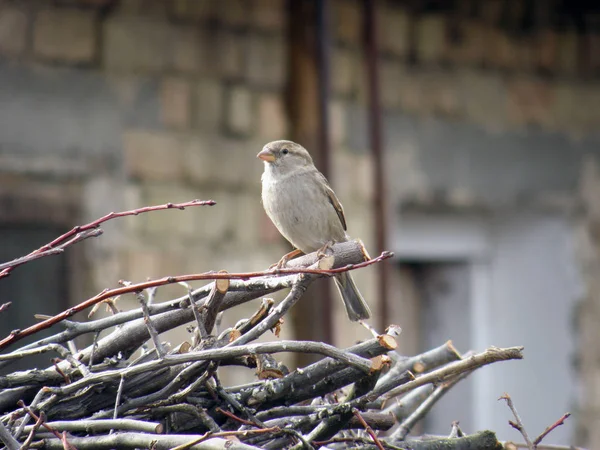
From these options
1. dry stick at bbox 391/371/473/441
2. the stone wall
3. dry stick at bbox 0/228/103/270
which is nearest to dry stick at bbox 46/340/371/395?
dry stick at bbox 0/228/103/270

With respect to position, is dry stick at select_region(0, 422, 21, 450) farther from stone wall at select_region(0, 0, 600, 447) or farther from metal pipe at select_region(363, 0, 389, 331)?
metal pipe at select_region(363, 0, 389, 331)

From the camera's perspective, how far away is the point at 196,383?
209 cm

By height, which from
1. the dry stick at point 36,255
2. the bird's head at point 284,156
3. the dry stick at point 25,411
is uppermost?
the bird's head at point 284,156

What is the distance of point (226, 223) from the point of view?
16.6 ft

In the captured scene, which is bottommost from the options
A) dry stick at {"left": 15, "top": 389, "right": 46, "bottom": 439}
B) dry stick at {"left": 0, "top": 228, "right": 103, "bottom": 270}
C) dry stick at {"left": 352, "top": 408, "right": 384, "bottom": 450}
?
dry stick at {"left": 352, "top": 408, "right": 384, "bottom": 450}

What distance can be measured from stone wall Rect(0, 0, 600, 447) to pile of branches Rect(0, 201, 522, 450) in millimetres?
2433

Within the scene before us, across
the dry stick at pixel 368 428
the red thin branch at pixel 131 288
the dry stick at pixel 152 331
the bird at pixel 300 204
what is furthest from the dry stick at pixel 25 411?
the bird at pixel 300 204

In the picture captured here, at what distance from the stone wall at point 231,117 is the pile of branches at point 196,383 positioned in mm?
2433

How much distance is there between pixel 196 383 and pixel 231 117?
312cm

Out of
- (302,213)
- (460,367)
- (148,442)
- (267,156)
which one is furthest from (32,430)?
(267,156)

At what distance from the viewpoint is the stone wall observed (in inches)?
182

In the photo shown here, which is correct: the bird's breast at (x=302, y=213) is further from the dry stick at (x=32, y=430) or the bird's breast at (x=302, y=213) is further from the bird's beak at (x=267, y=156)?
→ the dry stick at (x=32, y=430)

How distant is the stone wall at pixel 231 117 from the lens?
4.62m

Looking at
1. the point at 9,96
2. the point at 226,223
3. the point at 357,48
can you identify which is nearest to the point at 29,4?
the point at 9,96
